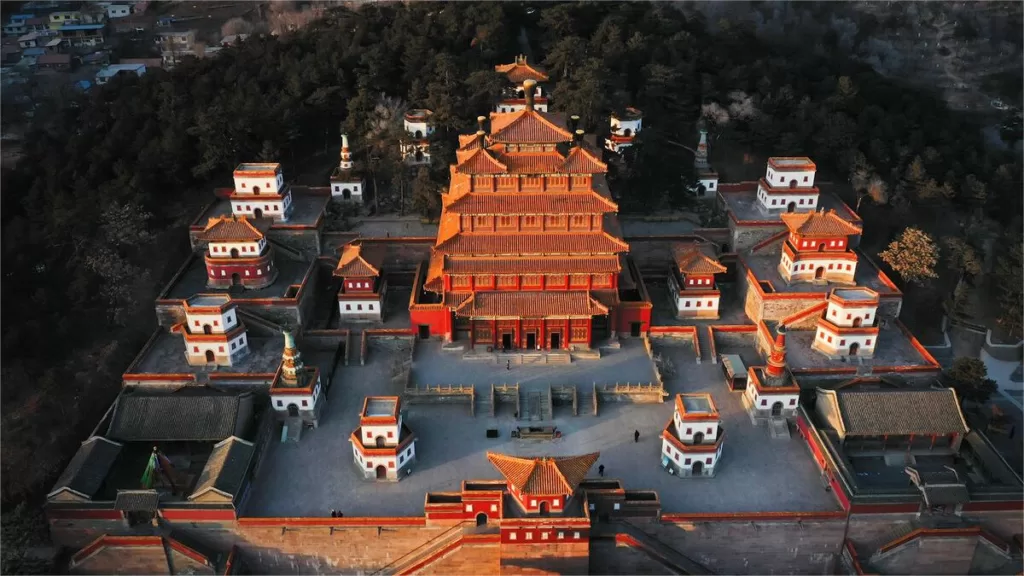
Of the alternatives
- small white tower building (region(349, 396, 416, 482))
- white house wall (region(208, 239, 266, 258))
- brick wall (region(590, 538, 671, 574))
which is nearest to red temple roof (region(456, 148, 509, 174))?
small white tower building (region(349, 396, 416, 482))

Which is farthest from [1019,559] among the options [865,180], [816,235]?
[865,180]

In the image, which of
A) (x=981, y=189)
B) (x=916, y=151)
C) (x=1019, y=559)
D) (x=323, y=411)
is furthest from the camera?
(x=916, y=151)

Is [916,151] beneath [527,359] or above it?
above

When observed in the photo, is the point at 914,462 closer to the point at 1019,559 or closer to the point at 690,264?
the point at 1019,559

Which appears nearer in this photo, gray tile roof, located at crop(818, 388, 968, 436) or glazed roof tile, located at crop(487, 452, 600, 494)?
glazed roof tile, located at crop(487, 452, 600, 494)

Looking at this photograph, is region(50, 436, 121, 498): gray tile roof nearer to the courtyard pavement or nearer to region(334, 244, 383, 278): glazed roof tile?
the courtyard pavement

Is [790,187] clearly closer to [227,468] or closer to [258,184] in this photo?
[258,184]

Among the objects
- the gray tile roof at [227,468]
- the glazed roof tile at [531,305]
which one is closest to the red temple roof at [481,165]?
the glazed roof tile at [531,305]
